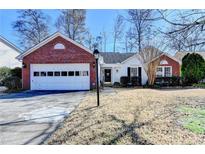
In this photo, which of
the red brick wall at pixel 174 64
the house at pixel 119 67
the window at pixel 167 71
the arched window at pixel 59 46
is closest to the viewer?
the red brick wall at pixel 174 64

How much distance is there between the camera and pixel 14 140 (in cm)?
584

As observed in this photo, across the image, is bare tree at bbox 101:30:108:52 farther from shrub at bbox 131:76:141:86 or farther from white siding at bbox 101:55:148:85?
shrub at bbox 131:76:141:86

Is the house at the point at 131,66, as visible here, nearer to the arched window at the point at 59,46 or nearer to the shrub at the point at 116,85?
the shrub at the point at 116,85

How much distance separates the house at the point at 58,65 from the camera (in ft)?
46.5

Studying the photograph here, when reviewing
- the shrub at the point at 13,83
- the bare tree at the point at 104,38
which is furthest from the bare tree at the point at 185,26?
the shrub at the point at 13,83

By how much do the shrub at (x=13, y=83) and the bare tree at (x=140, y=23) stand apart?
24.2 feet

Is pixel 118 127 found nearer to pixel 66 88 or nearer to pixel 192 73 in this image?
pixel 192 73

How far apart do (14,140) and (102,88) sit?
8.11 m

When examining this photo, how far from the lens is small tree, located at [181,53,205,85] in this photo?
30.2 feet

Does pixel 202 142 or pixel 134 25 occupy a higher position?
pixel 134 25

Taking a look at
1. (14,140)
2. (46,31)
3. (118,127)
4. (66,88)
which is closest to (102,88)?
(66,88)

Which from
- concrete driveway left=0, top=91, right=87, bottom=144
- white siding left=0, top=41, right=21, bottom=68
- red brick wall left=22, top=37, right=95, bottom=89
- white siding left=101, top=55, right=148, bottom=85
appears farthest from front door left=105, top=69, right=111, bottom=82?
white siding left=0, top=41, right=21, bottom=68
